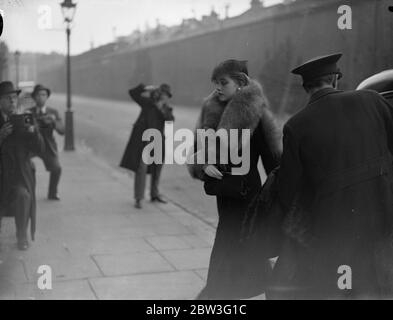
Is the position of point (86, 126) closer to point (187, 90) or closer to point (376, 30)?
point (187, 90)

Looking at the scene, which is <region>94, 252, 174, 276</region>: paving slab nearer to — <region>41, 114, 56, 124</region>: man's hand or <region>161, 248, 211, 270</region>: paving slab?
<region>161, 248, 211, 270</region>: paving slab

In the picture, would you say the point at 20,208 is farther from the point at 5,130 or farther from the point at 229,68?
the point at 229,68

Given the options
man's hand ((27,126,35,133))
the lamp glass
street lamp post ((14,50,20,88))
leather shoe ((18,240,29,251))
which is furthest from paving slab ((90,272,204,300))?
the lamp glass

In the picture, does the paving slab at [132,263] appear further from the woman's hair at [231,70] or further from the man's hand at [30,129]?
the woman's hair at [231,70]

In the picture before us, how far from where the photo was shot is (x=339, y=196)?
2637mm

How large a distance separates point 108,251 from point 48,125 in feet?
7.67

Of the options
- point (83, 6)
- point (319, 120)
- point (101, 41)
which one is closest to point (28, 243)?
point (101, 41)

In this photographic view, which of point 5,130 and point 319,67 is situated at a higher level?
point 319,67

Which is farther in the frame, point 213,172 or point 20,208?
point 20,208

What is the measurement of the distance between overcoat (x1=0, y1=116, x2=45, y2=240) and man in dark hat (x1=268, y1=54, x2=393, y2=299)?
2.74m

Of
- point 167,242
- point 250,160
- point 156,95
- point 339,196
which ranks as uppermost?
point 156,95

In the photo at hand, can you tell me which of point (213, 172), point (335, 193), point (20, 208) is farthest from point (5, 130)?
point (335, 193)

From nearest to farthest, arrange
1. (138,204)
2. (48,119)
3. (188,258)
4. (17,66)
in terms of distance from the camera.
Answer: (17,66) < (188,258) < (48,119) < (138,204)
